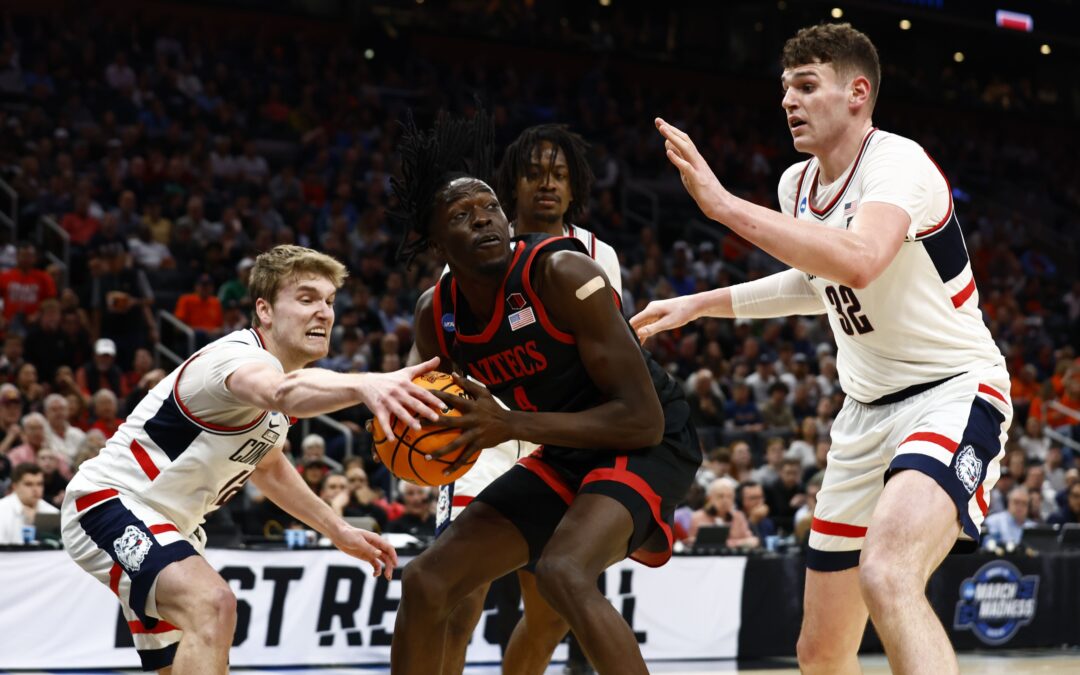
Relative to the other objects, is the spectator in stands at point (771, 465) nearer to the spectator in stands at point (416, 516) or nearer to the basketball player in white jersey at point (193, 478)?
the spectator in stands at point (416, 516)

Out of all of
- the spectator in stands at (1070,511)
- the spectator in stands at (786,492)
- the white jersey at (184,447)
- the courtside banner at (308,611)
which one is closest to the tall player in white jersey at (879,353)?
the white jersey at (184,447)

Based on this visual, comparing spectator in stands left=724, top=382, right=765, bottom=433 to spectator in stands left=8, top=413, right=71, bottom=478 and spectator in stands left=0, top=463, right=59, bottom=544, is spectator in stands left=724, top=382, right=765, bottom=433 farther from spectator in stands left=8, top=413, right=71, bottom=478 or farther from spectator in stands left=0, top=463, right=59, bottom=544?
spectator in stands left=0, top=463, right=59, bottom=544

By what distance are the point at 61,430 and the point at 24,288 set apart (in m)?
2.52

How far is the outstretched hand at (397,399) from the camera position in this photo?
3783mm

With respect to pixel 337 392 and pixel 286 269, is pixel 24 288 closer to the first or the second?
pixel 286 269

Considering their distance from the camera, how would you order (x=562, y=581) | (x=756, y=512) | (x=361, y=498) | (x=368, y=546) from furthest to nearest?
(x=756, y=512) < (x=361, y=498) < (x=368, y=546) < (x=562, y=581)

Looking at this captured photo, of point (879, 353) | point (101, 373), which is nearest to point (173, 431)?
point (879, 353)

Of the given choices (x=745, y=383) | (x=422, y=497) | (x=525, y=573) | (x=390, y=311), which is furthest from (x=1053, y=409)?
(x=525, y=573)

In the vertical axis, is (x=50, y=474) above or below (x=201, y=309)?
below

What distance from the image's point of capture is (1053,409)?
16.6 meters

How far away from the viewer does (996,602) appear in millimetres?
11305

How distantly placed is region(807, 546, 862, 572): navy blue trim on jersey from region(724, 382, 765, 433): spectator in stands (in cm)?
969

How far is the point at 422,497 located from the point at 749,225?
262 inches


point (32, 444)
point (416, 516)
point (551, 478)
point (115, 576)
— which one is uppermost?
point (551, 478)
